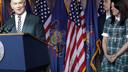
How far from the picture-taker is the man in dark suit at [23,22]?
191 inches

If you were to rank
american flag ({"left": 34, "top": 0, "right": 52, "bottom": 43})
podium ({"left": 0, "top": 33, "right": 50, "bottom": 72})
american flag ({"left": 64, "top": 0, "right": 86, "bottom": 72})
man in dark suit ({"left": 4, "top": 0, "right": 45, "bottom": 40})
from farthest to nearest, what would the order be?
american flag ({"left": 34, "top": 0, "right": 52, "bottom": 43}), american flag ({"left": 64, "top": 0, "right": 86, "bottom": 72}), man in dark suit ({"left": 4, "top": 0, "right": 45, "bottom": 40}), podium ({"left": 0, "top": 33, "right": 50, "bottom": 72})

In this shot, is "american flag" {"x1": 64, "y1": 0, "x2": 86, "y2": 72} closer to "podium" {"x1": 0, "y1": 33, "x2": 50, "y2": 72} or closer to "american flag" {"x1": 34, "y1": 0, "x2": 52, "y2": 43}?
"american flag" {"x1": 34, "y1": 0, "x2": 52, "y2": 43}

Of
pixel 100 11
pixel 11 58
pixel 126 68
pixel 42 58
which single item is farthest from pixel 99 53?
pixel 11 58

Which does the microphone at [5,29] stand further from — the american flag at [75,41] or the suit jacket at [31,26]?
the american flag at [75,41]

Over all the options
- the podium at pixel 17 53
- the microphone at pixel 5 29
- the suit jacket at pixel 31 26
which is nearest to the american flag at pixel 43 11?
the suit jacket at pixel 31 26

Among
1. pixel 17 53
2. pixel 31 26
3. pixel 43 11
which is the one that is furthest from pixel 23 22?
pixel 43 11

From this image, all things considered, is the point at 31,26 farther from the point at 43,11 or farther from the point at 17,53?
the point at 43,11

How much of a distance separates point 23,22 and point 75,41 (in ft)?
7.82

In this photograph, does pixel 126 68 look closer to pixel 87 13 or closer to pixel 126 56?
pixel 126 56

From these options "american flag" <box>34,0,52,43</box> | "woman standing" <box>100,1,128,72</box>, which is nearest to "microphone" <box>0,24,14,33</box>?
"woman standing" <box>100,1,128,72</box>

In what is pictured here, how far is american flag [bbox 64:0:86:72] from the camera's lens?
23.1ft

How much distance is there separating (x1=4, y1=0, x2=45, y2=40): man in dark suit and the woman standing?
99 cm

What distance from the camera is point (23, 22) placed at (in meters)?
4.94

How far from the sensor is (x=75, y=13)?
277 inches
